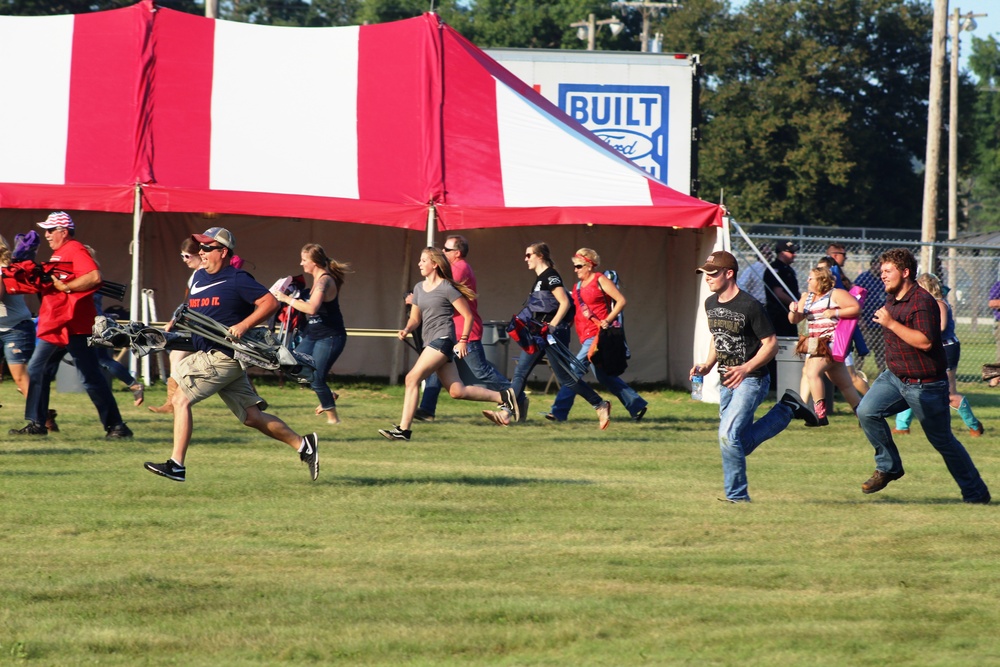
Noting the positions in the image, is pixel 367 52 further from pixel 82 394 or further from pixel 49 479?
pixel 49 479

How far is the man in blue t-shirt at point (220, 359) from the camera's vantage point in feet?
27.5

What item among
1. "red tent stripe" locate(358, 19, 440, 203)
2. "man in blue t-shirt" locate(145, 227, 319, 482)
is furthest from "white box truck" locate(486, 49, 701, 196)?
"man in blue t-shirt" locate(145, 227, 319, 482)

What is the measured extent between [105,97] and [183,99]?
2.78 feet

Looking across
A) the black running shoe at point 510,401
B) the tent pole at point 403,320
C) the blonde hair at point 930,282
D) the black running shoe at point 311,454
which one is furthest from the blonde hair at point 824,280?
the tent pole at point 403,320

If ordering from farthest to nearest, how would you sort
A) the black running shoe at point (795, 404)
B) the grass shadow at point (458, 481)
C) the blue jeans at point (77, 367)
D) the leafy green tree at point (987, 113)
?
the leafy green tree at point (987, 113)
the blue jeans at point (77, 367)
the grass shadow at point (458, 481)
the black running shoe at point (795, 404)

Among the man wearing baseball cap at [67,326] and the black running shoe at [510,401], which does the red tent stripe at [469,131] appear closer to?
the black running shoe at [510,401]

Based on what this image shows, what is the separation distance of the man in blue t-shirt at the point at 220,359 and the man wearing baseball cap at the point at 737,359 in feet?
8.65

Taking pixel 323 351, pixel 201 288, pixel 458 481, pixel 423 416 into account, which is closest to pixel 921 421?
pixel 458 481

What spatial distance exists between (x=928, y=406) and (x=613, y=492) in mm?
A: 2045

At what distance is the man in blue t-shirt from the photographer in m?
8.38

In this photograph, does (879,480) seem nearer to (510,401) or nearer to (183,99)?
(510,401)

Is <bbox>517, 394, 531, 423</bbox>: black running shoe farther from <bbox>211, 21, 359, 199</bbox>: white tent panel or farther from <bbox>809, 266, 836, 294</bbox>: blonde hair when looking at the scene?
<bbox>211, 21, 359, 199</bbox>: white tent panel

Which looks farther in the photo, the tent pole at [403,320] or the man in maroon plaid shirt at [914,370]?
the tent pole at [403,320]

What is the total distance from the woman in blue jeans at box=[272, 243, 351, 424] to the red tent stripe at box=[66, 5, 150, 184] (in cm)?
359
